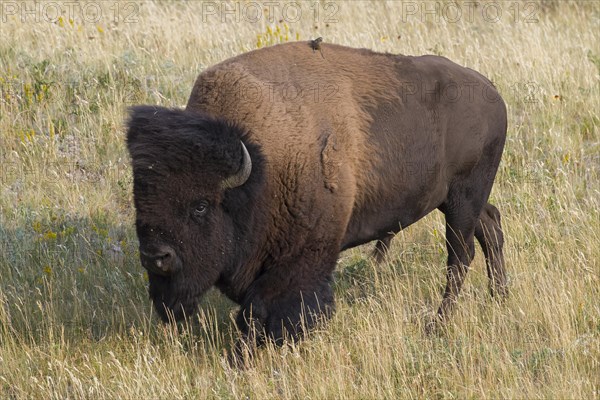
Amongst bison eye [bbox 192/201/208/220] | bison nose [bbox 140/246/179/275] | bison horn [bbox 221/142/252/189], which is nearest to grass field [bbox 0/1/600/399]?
bison nose [bbox 140/246/179/275]

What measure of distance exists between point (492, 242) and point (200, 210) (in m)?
2.44

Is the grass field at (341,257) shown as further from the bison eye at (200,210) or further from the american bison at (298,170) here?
the bison eye at (200,210)

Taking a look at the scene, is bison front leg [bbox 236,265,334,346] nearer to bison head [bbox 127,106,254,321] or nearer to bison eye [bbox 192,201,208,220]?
bison head [bbox 127,106,254,321]

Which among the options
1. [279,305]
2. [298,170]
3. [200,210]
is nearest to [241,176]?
[200,210]

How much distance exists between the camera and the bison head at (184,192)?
4492mm

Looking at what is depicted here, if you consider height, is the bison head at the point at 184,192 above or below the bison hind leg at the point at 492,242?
above

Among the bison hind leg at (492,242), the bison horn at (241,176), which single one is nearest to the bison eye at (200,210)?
the bison horn at (241,176)

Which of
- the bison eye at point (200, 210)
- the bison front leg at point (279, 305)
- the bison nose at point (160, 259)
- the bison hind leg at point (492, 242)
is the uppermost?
the bison eye at point (200, 210)

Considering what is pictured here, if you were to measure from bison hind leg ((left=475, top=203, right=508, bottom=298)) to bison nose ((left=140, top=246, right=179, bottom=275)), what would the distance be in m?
2.43

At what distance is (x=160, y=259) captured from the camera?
4.52 m

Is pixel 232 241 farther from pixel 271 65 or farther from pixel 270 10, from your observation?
pixel 270 10

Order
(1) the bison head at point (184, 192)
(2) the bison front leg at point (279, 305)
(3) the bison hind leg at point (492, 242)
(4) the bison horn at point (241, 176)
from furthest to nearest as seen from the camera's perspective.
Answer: (3) the bison hind leg at point (492, 242)
(2) the bison front leg at point (279, 305)
(4) the bison horn at point (241, 176)
(1) the bison head at point (184, 192)

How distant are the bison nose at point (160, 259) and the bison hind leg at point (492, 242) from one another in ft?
7.97

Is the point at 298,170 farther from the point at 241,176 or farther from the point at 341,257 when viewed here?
the point at 341,257
